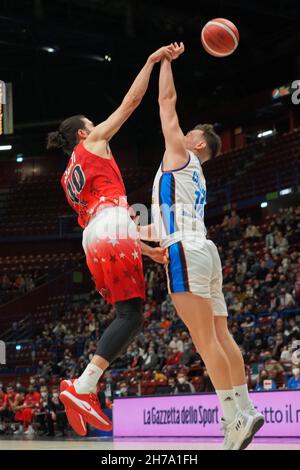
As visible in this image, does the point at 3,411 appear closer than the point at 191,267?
No

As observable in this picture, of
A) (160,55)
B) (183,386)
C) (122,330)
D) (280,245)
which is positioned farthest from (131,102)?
(280,245)

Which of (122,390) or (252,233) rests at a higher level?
(252,233)

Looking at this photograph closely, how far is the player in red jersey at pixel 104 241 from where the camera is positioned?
197 inches

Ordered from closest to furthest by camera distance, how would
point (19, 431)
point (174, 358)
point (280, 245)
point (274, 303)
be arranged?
1. point (174, 358)
2. point (274, 303)
3. point (19, 431)
4. point (280, 245)

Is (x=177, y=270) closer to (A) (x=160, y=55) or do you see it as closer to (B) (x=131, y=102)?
(B) (x=131, y=102)

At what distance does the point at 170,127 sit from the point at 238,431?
2216 mm

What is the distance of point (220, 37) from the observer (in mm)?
6320

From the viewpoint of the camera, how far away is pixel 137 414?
13.2 m

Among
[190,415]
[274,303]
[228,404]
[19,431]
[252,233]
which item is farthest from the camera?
[252,233]

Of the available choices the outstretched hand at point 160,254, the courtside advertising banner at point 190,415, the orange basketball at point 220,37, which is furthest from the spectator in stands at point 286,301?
the outstretched hand at point 160,254

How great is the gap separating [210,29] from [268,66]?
74.0 feet

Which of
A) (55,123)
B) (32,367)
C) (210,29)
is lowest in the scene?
(32,367)
